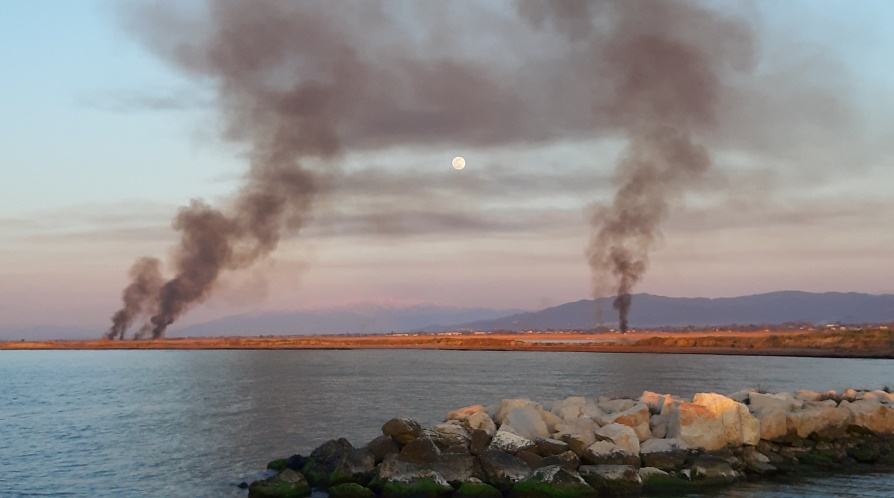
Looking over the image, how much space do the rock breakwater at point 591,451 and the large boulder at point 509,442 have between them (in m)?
0.04

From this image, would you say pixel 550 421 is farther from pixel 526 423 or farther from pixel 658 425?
pixel 658 425

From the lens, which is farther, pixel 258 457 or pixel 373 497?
pixel 258 457

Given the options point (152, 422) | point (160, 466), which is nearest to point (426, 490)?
point (160, 466)

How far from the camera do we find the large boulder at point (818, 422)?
88.1 ft

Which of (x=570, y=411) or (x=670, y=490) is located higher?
(x=570, y=411)

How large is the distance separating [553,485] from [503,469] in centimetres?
167

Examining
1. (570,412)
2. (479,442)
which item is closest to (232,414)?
(570,412)

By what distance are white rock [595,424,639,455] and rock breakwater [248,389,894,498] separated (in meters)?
0.04

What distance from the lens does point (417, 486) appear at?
68.0 ft

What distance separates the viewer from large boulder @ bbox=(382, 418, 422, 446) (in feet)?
77.5

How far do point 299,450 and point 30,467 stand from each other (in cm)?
976

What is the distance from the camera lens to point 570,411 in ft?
89.5

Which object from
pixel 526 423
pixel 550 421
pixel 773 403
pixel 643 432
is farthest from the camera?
pixel 773 403

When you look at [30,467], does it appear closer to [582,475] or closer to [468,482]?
[468,482]
